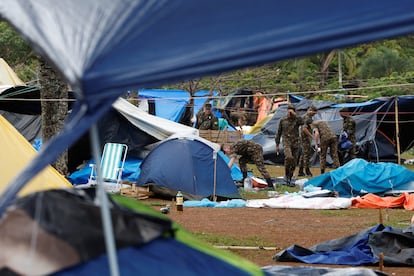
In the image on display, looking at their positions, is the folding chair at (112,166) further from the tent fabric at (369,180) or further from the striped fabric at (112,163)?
the tent fabric at (369,180)

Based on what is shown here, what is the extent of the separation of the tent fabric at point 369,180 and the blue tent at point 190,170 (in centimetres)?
168

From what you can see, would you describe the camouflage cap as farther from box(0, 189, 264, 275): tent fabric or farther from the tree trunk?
box(0, 189, 264, 275): tent fabric

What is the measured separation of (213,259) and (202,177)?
31.8 feet

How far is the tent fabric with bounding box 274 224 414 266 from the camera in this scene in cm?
775

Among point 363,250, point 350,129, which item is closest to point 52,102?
point 363,250

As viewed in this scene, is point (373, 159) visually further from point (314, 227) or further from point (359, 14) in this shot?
point (359, 14)

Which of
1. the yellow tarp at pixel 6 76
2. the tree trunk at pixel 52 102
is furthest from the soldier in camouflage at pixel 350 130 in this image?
the tree trunk at pixel 52 102

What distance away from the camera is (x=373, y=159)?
2241 cm

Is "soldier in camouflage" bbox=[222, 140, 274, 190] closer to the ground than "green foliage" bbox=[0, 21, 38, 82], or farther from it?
closer to the ground

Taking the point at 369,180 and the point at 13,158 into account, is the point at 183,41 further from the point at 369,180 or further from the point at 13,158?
the point at 369,180

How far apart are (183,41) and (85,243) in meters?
1.01

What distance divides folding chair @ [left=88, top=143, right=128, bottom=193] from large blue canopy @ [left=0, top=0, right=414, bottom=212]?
9.99m

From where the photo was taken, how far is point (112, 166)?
47.2 ft

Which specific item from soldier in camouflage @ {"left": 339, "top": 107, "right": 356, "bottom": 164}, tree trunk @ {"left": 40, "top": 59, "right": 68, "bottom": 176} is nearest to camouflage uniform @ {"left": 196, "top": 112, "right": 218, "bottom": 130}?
soldier in camouflage @ {"left": 339, "top": 107, "right": 356, "bottom": 164}
